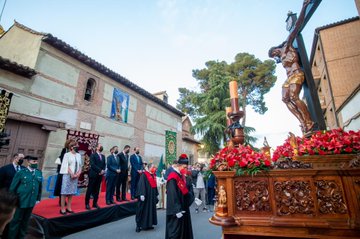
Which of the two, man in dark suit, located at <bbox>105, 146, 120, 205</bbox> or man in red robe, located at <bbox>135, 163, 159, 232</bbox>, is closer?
man in red robe, located at <bbox>135, 163, 159, 232</bbox>

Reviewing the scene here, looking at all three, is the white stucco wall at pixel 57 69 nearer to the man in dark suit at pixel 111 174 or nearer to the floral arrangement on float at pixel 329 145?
the man in dark suit at pixel 111 174

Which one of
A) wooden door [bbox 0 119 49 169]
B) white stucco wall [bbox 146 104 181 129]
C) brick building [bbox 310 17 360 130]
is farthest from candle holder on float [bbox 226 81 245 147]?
brick building [bbox 310 17 360 130]

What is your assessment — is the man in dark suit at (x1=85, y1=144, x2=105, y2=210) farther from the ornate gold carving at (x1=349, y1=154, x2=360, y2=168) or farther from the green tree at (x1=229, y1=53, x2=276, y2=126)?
the green tree at (x1=229, y1=53, x2=276, y2=126)

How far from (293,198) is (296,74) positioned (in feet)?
6.18

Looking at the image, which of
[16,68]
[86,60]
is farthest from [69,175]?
[86,60]

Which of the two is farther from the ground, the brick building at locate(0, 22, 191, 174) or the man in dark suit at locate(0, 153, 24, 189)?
the brick building at locate(0, 22, 191, 174)

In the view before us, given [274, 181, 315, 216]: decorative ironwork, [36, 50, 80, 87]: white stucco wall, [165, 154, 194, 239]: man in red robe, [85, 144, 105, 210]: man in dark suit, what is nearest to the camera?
[274, 181, 315, 216]: decorative ironwork

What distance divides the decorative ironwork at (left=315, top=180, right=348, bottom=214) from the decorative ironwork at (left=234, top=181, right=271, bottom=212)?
1.65 ft

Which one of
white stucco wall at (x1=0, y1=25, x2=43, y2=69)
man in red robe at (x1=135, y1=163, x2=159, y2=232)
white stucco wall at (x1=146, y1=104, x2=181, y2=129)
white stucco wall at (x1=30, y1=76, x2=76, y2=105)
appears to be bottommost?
man in red robe at (x1=135, y1=163, x2=159, y2=232)

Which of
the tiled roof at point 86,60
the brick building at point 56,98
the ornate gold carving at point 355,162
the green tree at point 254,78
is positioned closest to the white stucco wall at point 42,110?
the brick building at point 56,98

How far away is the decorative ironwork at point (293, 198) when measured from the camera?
1.87m

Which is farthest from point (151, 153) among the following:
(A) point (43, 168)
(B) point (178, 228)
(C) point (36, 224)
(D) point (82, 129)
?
(B) point (178, 228)

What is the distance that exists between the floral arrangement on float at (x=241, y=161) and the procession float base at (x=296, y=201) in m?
0.08

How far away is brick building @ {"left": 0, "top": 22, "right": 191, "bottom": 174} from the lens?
6391 mm
